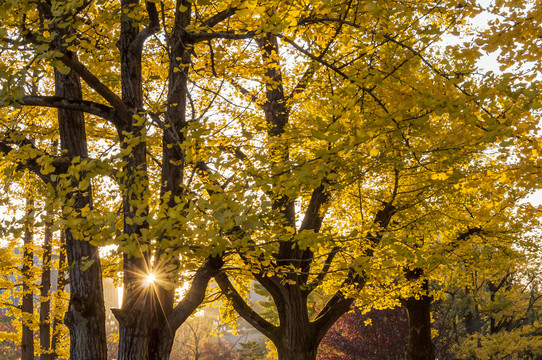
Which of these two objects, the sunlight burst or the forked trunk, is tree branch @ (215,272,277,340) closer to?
the forked trunk

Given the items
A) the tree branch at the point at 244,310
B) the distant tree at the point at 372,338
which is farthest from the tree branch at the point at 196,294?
the distant tree at the point at 372,338

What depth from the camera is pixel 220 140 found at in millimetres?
6566

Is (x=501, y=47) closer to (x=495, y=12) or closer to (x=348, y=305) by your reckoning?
(x=495, y=12)

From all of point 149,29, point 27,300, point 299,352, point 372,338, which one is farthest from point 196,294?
point 372,338

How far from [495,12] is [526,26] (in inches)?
13.5

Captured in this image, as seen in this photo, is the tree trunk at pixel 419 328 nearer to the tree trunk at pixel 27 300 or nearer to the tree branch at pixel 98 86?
the tree branch at pixel 98 86

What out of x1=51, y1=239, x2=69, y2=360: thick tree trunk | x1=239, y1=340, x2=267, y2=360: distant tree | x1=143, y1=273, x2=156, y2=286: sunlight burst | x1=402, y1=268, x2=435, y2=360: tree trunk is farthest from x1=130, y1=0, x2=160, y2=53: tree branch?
x1=239, y1=340, x2=267, y2=360: distant tree

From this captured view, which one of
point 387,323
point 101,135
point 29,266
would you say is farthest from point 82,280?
Result: point 387,323

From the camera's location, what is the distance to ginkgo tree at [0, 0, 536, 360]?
373 centimetres

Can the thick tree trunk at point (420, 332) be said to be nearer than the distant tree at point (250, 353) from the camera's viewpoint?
Yes

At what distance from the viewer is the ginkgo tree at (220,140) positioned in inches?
147

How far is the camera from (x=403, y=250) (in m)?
3.99

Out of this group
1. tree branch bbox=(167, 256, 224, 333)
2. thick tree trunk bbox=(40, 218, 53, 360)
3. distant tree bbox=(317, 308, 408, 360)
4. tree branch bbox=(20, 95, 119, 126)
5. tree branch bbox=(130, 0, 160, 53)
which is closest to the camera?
tree branch bbox=(20, 95, 119, 126)

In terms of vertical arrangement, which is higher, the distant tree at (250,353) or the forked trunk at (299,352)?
the forked trunk at (299,352)
